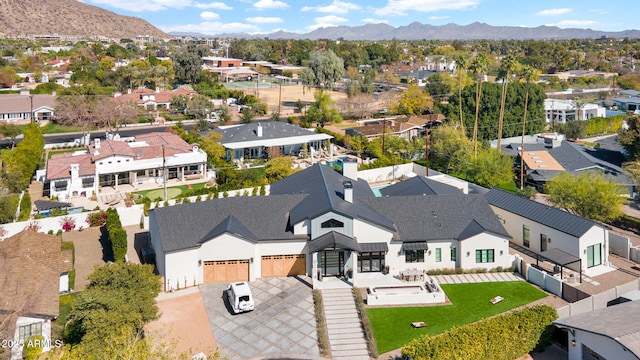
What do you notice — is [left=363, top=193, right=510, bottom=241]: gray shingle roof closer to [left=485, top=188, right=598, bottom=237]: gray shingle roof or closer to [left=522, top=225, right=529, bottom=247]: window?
[left=485, top=188, right=598, bottom=237]: gray shingle roof

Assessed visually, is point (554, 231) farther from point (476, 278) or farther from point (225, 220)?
point (225, 220)

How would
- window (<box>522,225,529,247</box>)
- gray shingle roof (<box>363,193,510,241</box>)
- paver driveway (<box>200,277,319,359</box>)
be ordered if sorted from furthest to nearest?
window (<box>522,225,529,247</box>), gray shingle roof (<box>363,193,510,241</box>), paver driveway (<box>200,277,319,359</box>)

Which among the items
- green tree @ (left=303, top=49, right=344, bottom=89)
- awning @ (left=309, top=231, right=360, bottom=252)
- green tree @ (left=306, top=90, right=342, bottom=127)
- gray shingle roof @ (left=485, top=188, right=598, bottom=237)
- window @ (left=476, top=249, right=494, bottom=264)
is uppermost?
green tree @ (left=303, top=49, right=344, bottom=89)

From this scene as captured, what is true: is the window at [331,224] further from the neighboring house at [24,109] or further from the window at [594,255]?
the neighboring house at [24,109]

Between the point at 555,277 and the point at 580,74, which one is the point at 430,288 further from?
the point at 580,74

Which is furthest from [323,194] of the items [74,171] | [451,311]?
[74,171]

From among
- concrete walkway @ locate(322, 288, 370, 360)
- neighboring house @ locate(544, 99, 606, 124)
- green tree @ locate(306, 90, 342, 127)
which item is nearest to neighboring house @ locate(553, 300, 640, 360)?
concrete walkway @ locate(322, 288, 370, 360)
